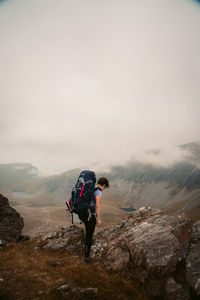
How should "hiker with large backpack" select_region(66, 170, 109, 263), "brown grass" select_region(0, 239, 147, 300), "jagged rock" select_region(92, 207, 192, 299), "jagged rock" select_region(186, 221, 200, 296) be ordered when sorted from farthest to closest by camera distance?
1. "hiker with large backpack" select_region(66, 170, 109, 263)
2. "jagged rock" select_region(92, 207, 192, 299)
3. "jagged rock" select_region(186, 221, 200, 296)
4. "brown grass" select_region(0, 239, 147, 300)

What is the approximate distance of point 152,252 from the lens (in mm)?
8844

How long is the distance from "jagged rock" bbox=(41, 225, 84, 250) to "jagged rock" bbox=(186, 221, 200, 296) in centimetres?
916

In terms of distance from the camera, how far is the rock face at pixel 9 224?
55.4 feet

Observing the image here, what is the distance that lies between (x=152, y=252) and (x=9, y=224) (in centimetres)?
1823

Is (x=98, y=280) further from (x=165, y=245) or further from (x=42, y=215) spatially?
(x=42, y=215)

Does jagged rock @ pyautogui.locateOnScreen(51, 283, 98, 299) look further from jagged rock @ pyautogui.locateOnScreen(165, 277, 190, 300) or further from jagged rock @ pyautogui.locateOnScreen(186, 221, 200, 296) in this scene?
jagged rock @ pyautogui.locateOnScreen(186, 221, 200, 296)

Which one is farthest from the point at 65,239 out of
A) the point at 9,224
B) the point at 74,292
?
the point at 9,224

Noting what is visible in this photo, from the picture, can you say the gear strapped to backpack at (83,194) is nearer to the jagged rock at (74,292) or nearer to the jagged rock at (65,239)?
the jagged rock at (74,292)

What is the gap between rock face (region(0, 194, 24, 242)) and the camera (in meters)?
16.9

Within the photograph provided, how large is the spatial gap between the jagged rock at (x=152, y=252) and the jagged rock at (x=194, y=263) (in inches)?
13.9

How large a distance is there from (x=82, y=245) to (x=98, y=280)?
6.94 m

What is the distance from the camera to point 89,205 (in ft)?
30.7

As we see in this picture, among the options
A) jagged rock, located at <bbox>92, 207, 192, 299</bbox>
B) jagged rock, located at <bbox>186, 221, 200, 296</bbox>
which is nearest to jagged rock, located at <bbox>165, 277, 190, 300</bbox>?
jagged rock, located at <bbox>92, 207, 192, 299</bbox>

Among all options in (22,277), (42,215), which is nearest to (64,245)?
(22,277)
